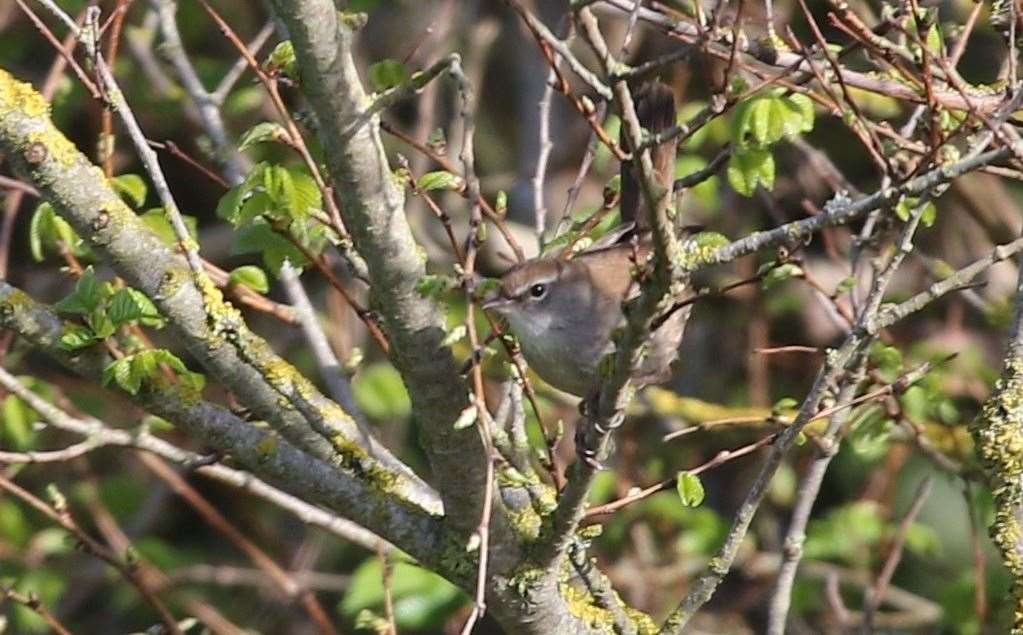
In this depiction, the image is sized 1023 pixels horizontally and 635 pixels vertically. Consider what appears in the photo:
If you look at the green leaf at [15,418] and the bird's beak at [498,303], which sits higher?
the bird's beak at [498,303]

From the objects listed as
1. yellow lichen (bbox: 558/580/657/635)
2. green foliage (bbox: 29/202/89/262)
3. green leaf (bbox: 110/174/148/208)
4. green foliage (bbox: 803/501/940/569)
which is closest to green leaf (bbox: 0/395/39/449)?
green foliage (bbox: 29/202/89/262)

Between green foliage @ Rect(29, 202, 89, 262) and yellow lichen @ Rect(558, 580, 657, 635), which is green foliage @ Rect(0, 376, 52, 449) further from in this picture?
yellow lichen @ Rect(558, 580, 657, 635)

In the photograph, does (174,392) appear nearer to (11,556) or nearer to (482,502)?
(482,502)

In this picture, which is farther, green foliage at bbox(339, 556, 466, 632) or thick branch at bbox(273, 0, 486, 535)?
green foliage at bbox(339, 556, 466, 632)

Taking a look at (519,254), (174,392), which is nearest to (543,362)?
(519,254)

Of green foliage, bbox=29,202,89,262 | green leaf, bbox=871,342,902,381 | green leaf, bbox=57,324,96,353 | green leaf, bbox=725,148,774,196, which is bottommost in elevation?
green leaf, bbox=57,324,96,353

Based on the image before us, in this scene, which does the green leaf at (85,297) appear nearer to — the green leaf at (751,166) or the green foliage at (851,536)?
the green leaf at (751,166)

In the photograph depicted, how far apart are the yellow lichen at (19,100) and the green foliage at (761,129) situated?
4.21 feet

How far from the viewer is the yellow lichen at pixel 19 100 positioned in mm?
2441

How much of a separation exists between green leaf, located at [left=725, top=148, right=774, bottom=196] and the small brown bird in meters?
0.42

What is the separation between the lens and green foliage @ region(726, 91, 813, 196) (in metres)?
2.79

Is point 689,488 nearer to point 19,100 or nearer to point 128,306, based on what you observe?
point 128,306

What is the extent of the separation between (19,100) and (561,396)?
2.91m

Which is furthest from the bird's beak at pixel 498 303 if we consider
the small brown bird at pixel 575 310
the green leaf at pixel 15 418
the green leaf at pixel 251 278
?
→ the green leaf at pixel 15 418
